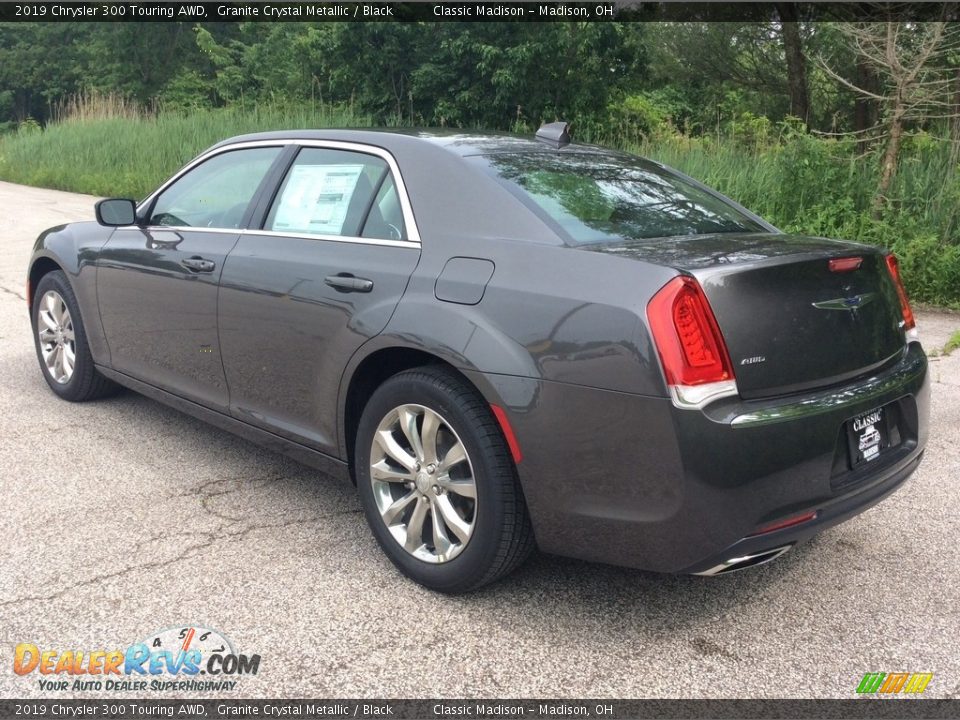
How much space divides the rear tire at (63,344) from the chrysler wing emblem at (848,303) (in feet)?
12.7

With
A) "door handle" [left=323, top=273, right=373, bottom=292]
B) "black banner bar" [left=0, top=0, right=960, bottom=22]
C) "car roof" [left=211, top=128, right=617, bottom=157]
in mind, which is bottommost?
"door handle" [left=323, top=273, right=373, bottom=292]

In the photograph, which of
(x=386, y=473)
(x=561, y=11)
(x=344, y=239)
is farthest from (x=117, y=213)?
(x=561, y=11)

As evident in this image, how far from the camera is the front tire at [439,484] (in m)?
2.96

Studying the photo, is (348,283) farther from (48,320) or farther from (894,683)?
(48,320)

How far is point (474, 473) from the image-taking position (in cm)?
300

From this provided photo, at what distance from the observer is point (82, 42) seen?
53812 mm

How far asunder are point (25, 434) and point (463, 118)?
21061 millimetres

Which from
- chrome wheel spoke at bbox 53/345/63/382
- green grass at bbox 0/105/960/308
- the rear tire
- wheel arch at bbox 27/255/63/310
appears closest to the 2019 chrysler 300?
the rear tire

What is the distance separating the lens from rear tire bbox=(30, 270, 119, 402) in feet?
17.0

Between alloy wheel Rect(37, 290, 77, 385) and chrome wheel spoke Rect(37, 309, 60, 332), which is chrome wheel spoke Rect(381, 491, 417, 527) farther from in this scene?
chrome wheel spoke Rect(37, 309, 60, 332)

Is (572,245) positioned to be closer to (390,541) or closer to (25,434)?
(390,541)

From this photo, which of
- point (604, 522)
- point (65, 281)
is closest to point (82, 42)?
point (65, 281)

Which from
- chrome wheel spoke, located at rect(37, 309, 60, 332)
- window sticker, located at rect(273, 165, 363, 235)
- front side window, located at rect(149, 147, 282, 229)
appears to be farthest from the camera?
chrome wheel spoke, located at rect(37, 309, 60, 332)

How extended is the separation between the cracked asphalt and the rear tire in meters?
0.89
